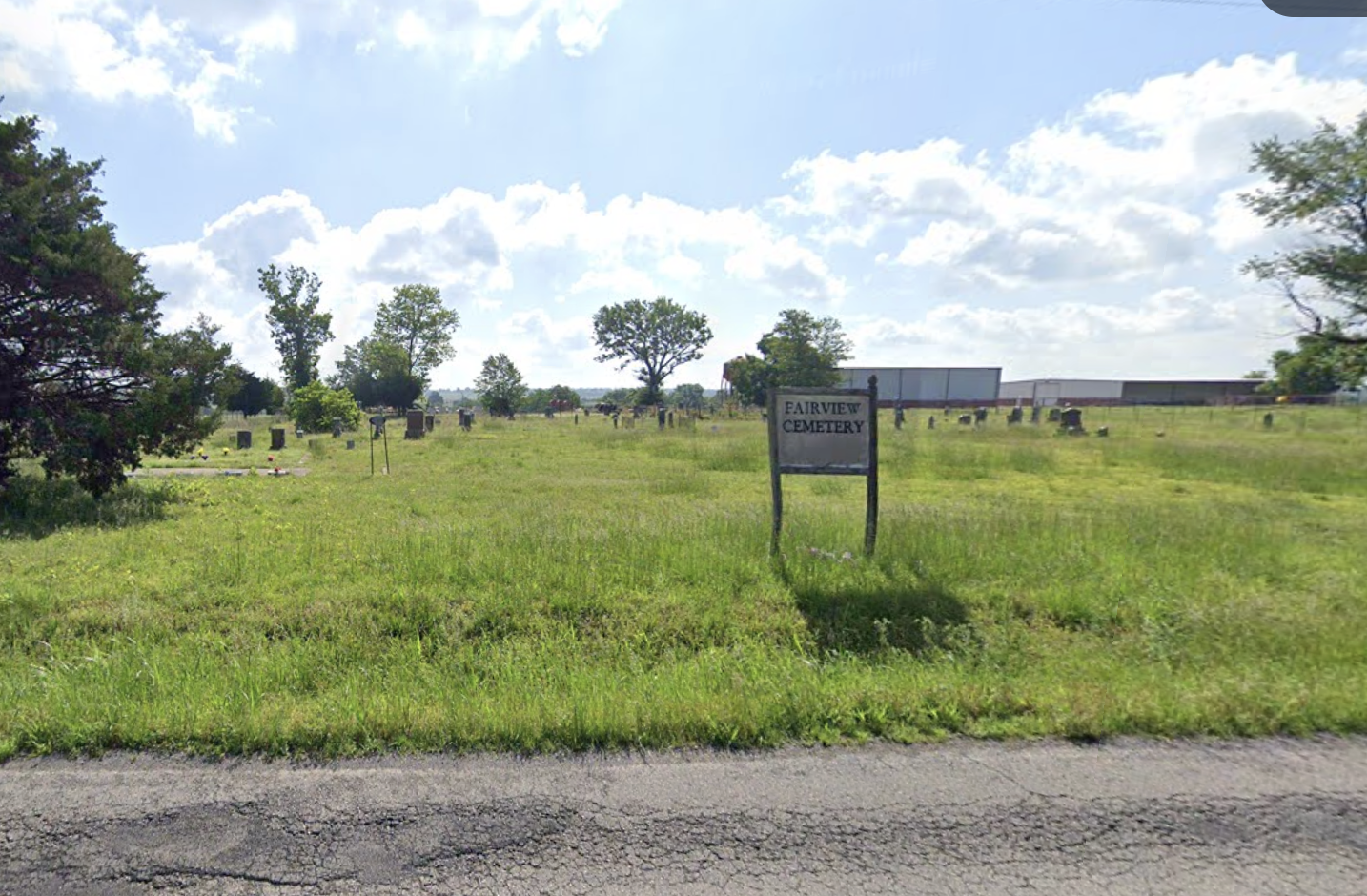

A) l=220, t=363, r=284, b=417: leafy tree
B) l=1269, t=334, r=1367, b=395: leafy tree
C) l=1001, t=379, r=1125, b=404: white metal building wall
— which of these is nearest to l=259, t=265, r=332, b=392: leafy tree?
l=220, t=363, r=284, b=417: leafy tree

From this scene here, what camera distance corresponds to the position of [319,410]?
3397 centimetres

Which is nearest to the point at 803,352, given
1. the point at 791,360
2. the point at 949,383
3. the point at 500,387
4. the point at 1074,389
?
the point at 791,360

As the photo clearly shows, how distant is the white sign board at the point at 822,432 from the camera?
6176 millimetres

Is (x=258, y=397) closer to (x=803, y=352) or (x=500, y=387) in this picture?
(x=500, y=387)

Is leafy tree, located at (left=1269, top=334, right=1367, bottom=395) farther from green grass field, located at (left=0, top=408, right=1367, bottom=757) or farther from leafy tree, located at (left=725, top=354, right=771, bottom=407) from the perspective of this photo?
leafy tree, located at (left=725, top=354, right=771, bottom=407)

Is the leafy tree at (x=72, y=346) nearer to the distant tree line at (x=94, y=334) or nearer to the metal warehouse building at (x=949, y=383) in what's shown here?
the distant tree line at (x=94, y=334)

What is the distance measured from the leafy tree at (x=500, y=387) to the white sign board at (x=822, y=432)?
5318 centimetres

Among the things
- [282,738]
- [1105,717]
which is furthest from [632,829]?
[1105,717]

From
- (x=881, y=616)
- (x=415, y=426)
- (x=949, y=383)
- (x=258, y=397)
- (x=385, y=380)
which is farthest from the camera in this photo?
(x=949, y=383)

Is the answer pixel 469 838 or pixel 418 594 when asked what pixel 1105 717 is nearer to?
pixel 469 838

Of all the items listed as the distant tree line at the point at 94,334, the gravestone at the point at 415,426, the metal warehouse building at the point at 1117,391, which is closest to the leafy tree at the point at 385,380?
the gravestone at the point at 415,426

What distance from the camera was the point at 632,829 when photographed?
7.67ft

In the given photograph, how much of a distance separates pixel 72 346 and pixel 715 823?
1243cm

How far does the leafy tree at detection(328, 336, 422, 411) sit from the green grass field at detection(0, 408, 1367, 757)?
187ft
